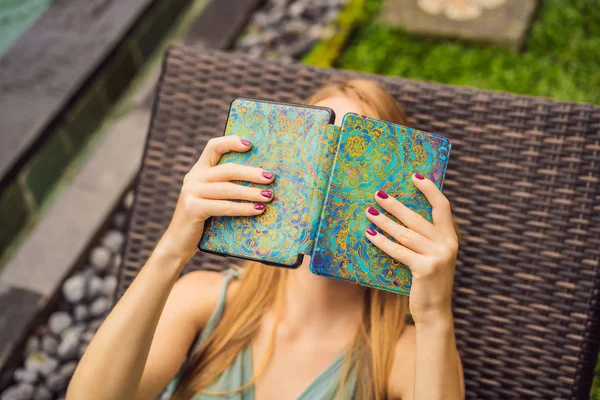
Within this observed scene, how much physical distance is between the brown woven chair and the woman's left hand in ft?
1.87

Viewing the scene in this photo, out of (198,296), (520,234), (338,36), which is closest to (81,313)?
(198,296)

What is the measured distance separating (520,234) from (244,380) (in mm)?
830

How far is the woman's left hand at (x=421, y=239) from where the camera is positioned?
1.05 meters

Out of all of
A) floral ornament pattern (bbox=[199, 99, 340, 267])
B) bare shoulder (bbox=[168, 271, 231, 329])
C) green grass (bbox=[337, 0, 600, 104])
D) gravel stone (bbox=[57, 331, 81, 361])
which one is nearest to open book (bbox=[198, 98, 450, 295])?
floral ornament pattern (bbox=[199, 99, 340, 267])

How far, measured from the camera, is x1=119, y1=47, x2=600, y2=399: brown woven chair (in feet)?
5.00

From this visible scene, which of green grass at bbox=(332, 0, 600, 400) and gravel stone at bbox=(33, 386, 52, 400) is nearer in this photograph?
gravel stone at bbox=(33, 386, 52, 400)

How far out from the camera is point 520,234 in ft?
5.17

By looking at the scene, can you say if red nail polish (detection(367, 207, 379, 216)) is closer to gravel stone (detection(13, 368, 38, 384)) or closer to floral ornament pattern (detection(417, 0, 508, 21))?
gravel stone (detection(13, 368, 38, 384))

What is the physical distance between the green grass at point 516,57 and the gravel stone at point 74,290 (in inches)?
62.1

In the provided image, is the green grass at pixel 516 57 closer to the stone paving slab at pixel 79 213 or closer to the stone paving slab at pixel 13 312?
the stone paving slab at pixel 79 213

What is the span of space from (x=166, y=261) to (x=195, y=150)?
0.67 meters

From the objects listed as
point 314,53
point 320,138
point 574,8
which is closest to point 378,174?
point 320,138

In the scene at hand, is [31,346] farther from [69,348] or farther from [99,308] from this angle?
[99,308]

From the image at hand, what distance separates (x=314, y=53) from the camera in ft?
9.48
